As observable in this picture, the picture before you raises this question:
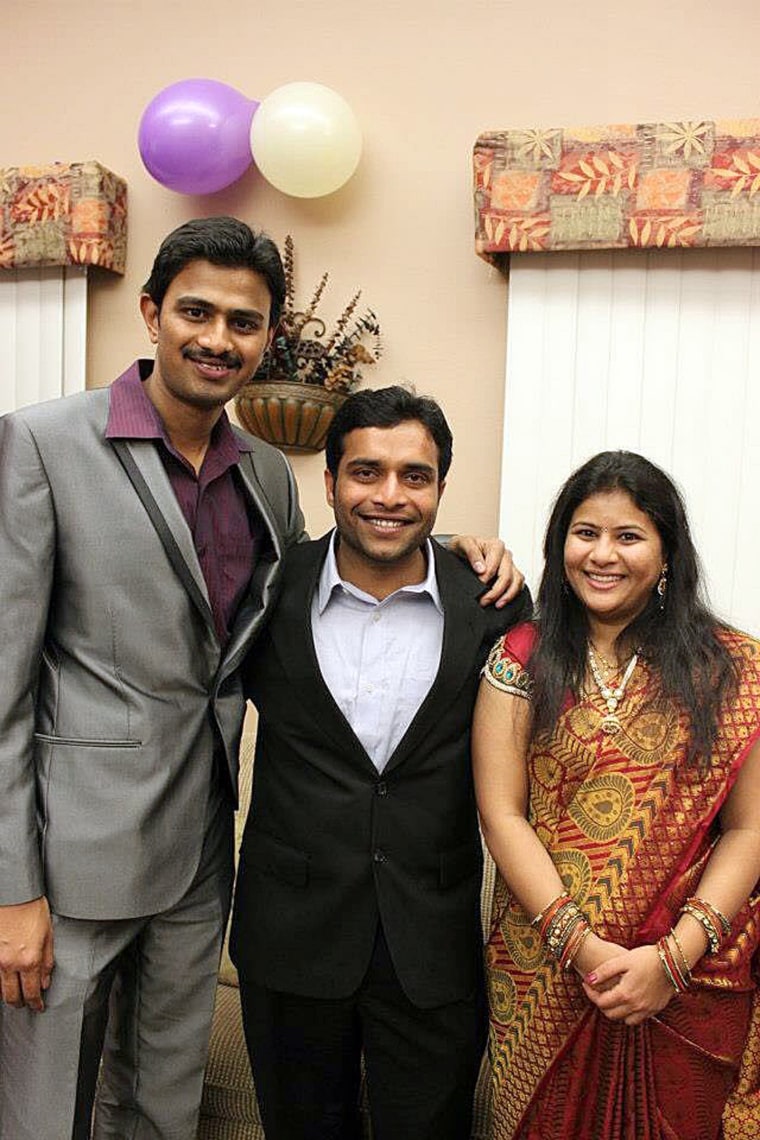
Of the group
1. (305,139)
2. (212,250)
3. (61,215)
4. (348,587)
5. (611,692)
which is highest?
(305,139)

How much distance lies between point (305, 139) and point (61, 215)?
77 centimetres

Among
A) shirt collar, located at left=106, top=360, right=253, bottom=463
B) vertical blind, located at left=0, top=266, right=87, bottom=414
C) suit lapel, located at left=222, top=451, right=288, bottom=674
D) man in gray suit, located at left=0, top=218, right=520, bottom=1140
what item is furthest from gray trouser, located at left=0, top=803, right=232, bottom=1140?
vertical blind, located at left=0, top=266, right=87, bottom=414

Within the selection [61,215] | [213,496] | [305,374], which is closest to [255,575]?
[213,496]

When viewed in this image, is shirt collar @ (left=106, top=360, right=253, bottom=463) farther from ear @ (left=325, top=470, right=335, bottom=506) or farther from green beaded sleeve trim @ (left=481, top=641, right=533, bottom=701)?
green beaded sleeve trim @ (left=481, top=641, right=533, bottom=701)

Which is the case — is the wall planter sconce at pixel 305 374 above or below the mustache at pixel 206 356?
above

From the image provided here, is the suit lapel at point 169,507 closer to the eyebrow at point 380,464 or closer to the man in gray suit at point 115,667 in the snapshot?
the man in gray suit at point 115,667

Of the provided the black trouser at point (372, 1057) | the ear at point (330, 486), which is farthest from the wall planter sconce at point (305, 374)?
the black trouser at point (372, 1057)

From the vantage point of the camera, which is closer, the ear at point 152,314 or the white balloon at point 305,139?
the ear at point 152,314

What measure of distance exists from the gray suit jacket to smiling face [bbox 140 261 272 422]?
10 centimetres

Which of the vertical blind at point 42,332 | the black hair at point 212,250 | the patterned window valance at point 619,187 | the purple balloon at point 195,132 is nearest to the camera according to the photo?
the black hair at point 212,250

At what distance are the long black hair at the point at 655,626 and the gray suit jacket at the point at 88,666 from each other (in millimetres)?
521

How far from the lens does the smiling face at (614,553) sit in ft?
4.98

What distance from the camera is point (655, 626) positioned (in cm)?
157

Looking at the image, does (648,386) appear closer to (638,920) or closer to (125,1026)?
(638,920)
